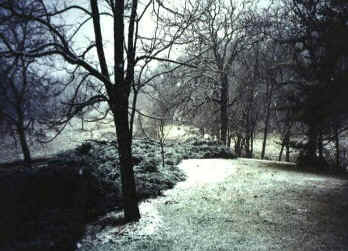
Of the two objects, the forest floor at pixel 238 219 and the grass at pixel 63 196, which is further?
the forest floor at pixel 238 219

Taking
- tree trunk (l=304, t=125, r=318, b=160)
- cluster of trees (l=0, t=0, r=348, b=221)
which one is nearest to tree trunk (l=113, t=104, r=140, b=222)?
cluster of trees (l=0, t=0, r=348, b=221)

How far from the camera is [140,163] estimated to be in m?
9.96

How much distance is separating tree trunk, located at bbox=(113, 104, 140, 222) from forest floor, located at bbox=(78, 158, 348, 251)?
1.26 feet

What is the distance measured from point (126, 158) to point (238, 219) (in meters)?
3.16

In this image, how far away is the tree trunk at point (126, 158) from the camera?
5.70m

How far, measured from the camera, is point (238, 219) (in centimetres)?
608

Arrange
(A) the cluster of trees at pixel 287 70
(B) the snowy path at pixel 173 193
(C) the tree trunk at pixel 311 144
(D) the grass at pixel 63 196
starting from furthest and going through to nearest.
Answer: (C) the tree trunk at pixel 311 144 → (A) the cluster of trees at pixel 287 70 → (B) the snowy path at pixel 173 193 → (D) the grass at pixel 63 196

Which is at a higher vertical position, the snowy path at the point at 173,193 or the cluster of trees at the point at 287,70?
the cluster of trees at the point at 287,70

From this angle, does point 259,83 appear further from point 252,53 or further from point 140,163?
point 140,163

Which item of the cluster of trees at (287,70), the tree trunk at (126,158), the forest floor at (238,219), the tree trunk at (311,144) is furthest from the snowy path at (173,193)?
the tree trunk at (311,144)

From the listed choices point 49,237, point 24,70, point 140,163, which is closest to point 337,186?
point 140,163

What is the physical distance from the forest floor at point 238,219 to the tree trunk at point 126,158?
38cm

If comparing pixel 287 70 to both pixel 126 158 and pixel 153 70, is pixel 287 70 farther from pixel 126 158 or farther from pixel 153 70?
pixel 126 158

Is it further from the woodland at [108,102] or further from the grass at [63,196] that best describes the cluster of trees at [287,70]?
the grass at [63,196]
